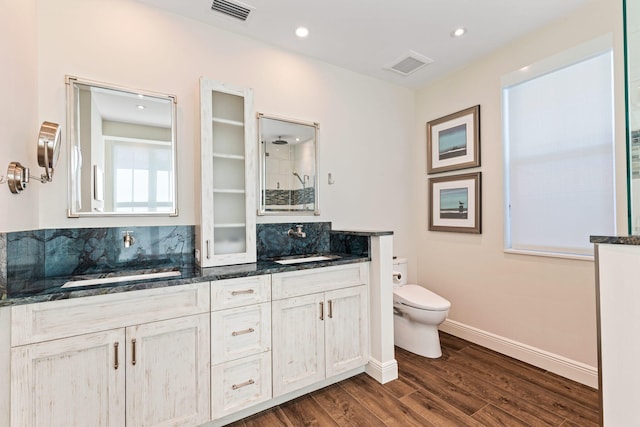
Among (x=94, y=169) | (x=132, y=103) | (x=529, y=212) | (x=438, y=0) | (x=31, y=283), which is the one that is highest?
(x=438, y=0)

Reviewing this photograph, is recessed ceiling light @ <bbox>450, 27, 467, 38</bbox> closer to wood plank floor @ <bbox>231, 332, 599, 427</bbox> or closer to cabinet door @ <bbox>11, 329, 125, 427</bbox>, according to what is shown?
wood plank floor @ <bbox>231, 332, 599, 427</bbox>

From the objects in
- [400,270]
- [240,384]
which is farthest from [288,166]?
[240,384]

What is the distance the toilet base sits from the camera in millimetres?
2494

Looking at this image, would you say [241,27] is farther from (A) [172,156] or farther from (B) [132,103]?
(A) [172,156]

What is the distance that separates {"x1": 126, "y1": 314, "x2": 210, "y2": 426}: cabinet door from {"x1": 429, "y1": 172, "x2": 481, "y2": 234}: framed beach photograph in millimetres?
2433

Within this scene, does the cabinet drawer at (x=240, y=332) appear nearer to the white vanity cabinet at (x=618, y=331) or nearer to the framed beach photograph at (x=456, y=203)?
the white vanity cabinet at (x=618, y=331)

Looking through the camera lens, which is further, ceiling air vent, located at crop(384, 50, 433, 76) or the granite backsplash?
ceiling air vent, located at crop(384, 50, 433, 76)

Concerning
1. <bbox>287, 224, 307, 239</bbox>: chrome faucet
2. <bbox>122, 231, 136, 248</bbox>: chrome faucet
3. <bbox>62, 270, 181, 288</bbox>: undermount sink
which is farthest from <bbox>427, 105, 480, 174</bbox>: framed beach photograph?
<bbox>122, 231, 136, 248</bbox>: chrome faucet

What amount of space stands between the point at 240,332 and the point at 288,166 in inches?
54.7

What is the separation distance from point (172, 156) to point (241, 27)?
3.71ft

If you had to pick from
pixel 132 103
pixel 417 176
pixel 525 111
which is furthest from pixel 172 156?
pixel 525 111

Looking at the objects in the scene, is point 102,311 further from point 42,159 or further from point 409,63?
point 409,63

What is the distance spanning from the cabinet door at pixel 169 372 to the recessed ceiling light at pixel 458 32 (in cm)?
272

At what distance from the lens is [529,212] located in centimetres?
241
